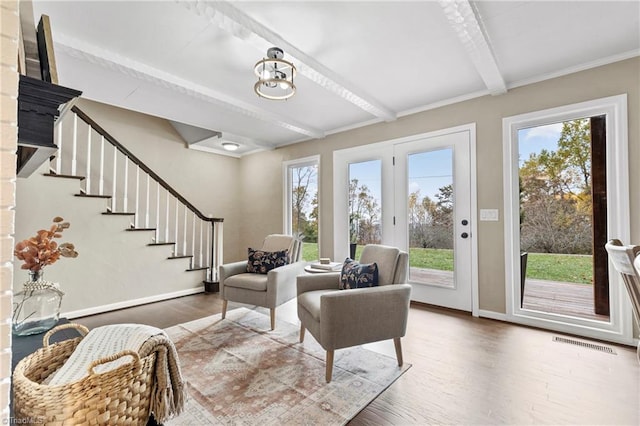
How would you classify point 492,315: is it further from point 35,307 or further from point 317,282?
point 35,307

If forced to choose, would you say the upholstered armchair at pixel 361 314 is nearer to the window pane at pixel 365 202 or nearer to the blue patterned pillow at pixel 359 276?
the blue patterned pillow at pixel 359 276

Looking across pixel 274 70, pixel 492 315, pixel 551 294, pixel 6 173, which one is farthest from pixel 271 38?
pixel 551 294

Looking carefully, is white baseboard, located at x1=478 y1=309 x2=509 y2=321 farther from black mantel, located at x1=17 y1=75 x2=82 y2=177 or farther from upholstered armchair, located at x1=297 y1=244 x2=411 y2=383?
black mantel, located at x1=17 y1=75 x2=82 y2=177

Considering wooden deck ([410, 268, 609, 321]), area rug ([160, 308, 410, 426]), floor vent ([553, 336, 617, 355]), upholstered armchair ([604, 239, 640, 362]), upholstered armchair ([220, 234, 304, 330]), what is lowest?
floor vent ([553, 336, 617, 355])

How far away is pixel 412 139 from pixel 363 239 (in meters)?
1.55

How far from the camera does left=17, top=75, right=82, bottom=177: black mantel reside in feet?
2.67

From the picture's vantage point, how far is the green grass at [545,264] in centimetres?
346

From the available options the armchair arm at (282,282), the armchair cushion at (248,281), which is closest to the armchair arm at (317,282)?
the armchair arm at (282,282)

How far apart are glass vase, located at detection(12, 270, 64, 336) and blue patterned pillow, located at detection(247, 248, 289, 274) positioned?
188 cm

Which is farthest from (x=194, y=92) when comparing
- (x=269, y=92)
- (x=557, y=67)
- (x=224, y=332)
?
(x=557, y=67)

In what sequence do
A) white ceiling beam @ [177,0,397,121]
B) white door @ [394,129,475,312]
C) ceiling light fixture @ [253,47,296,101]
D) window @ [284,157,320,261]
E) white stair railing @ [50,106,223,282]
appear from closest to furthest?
white ceiling beam @ [177,0,397,121] → ceiling light fixture @ [253,47,296,101] → white door @ [394,129,475,312] → white stair railing @ [50,106,223,282] → window @ [284,157,320,261]

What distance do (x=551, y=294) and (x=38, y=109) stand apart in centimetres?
502

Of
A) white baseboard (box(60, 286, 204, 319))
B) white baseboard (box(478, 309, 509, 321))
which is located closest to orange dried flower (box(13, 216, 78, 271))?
white baseboard (box(60, 286, 204, 319))

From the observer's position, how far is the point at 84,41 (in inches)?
88.7
